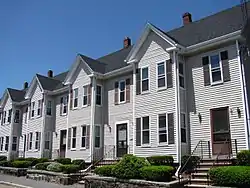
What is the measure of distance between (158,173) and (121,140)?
822cm

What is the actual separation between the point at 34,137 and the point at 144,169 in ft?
59.4

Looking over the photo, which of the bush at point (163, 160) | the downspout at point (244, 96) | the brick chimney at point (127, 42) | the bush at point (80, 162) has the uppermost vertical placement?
the brick chimney at point (127, 42)

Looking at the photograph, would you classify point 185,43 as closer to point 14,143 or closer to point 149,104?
point 149,104

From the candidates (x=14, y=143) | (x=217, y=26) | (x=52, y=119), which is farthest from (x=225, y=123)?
(x=14, y=143)

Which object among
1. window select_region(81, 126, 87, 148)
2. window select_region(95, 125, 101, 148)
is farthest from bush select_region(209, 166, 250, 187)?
window select_region(81, 126, 87, 148)

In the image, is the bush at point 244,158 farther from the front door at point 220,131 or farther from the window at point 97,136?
the window at point 97,136

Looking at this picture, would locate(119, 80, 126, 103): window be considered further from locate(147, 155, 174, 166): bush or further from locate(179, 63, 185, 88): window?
locate(147, 155, 174, 166): bush

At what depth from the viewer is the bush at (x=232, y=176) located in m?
11.1

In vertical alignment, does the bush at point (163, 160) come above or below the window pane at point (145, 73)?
below

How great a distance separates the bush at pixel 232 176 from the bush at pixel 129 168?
4.34 metres

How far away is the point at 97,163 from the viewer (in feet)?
72.4

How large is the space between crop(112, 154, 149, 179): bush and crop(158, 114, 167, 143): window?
2404 mm

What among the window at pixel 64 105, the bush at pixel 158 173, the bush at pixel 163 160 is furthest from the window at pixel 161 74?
the window at pixel 64 105

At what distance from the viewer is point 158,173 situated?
14000mm
